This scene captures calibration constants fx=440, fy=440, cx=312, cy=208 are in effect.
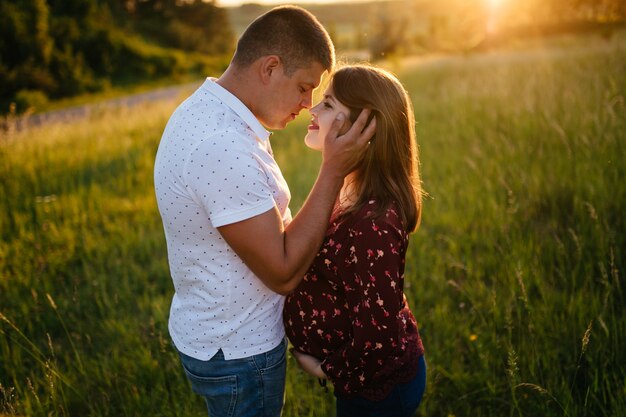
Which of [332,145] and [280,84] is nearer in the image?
[332,145]

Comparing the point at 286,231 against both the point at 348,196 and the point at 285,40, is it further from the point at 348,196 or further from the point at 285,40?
the point at 285,40

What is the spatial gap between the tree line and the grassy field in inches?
561

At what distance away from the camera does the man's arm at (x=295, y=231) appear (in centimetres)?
146

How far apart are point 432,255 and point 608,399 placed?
70.7 inches

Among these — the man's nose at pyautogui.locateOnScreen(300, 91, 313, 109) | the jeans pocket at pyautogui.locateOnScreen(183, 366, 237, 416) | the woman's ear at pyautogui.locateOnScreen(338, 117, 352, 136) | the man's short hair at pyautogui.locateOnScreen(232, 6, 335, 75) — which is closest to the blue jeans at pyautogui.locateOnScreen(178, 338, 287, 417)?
the jeans pocket at pyautogui.locateOnScreen(183, 366, 237, 416)

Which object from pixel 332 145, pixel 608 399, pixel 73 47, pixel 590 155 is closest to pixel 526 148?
pixel 590 155

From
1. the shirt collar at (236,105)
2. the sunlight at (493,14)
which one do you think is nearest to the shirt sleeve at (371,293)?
the shirt collar at (236,105)

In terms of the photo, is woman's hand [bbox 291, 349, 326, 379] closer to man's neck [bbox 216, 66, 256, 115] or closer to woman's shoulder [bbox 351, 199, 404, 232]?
woman's shoulder [bbox 351, 199, 404, 232]

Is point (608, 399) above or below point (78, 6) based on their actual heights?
below

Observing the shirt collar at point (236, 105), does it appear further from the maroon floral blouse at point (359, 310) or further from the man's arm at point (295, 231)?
the maroon floral blouse at point (359, 310)

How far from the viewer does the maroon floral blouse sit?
5.31 feet

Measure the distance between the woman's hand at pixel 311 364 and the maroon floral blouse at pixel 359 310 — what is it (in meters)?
0.02

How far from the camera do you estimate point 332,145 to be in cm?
168

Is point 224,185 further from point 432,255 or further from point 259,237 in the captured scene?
point 432,255
